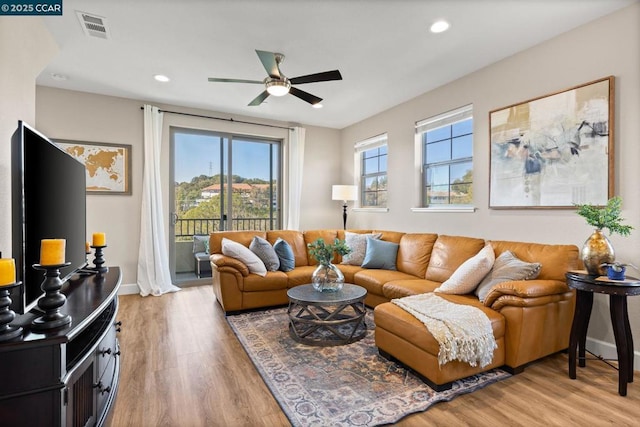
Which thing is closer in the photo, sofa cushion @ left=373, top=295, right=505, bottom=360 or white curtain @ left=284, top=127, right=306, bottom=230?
sofa cushion @ left=373, top=295, right=505, bottom=360

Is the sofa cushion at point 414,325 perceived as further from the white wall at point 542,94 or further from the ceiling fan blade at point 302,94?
the ceiling fan blade at point 302,94

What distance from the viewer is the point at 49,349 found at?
125cm

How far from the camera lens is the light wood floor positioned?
181 centimetres

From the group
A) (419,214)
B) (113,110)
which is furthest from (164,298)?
(419,214)

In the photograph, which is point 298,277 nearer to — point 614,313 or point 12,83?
point 614,313

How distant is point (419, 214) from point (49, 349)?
156 inches

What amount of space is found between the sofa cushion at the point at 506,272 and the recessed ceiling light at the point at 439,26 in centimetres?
201

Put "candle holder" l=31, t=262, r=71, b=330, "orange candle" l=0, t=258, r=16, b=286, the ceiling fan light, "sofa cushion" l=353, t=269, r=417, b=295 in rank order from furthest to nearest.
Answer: "sofa cushion" l=353, t=269, r=417, b=295
the ceiling fan light
"candle holder" l=31, t=262, r=71, b=330
"orange candle" l=0, t=258, r=16, b=286

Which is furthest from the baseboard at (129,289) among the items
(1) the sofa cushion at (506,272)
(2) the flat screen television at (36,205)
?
Answer: (1) the sofa cushion at (506,272)

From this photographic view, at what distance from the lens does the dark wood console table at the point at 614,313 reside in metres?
2.02

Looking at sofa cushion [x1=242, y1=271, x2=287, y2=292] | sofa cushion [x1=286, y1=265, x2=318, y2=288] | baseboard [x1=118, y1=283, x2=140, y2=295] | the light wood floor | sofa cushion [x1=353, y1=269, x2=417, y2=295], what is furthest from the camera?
baseboard [x1=118, y1=283, x2=140, y2=295]

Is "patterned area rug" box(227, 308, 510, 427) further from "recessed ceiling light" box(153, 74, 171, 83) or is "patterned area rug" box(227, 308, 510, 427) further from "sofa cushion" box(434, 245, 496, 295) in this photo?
"recessed ceiling light" box(153, 74, 171, 83)

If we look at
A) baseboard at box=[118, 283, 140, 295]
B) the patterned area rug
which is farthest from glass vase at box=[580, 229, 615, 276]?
baseboard at box=[118, 283, 140, 295]

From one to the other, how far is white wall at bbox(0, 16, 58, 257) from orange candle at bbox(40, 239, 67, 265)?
0.96 m
